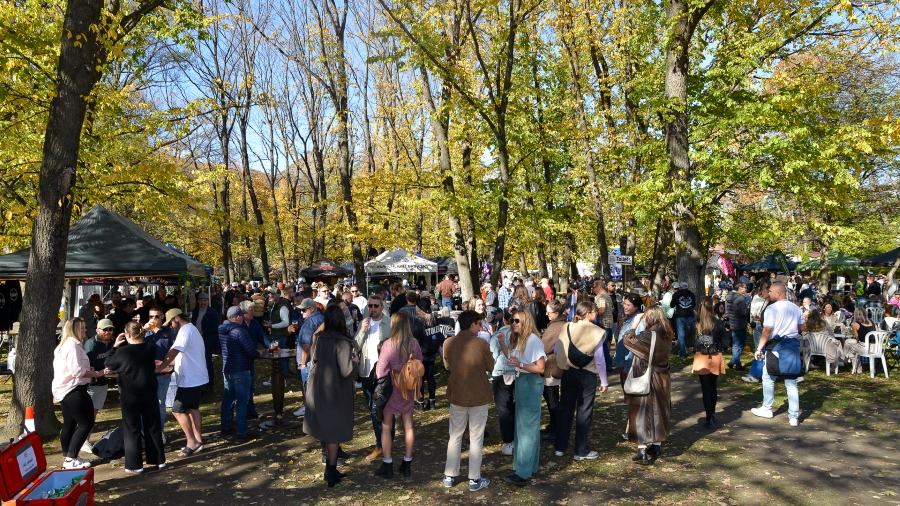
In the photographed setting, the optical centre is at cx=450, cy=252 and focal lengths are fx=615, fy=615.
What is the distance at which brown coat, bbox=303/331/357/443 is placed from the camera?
5.96 m

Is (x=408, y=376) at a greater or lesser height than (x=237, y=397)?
greater

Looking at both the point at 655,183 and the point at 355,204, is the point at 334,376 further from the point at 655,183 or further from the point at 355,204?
the point at 355,204

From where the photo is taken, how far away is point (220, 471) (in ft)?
22.0

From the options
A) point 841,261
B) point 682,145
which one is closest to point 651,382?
point 682,145

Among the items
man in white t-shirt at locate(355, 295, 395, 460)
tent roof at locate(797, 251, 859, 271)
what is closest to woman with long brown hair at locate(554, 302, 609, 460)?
man in white t-shirt at locate(355, 295, 395, 460)

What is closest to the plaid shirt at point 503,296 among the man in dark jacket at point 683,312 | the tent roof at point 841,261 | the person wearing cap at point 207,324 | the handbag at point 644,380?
the man in dark jacket at point 683,312

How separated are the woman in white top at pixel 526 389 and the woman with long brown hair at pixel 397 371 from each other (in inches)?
41.1

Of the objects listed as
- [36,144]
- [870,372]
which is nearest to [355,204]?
[36,144]

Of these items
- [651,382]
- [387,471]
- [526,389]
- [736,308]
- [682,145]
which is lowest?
[387,471]

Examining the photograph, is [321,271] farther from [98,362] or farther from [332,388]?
[332,388]

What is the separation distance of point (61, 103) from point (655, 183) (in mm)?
10444

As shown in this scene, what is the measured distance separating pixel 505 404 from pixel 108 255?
7.44 m

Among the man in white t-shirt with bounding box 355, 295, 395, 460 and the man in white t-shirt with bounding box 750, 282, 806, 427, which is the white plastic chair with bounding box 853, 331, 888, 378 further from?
the man in white t-shirt with bounding box 355, 295, 395, 460

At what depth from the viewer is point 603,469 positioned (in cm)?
645
